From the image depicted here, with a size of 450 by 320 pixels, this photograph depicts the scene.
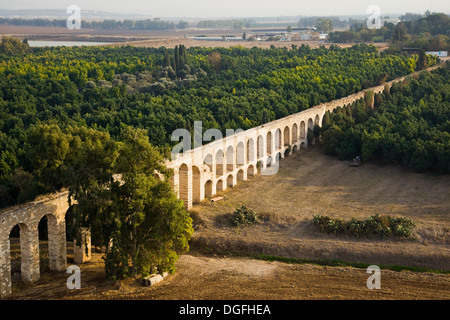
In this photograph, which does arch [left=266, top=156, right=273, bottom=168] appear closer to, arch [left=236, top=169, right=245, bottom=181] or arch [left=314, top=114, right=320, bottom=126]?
arch [left=236, top=169, right=245, bottom=181]

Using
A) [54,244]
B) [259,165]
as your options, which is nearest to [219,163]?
[259,165]

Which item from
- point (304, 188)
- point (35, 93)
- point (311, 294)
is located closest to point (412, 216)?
point (304, 188)

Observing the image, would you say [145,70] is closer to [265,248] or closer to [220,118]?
[220,118]

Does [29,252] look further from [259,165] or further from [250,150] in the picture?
[259,165]

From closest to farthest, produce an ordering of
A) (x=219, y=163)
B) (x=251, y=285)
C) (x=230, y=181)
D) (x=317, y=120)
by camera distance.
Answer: (x=251, y=285)
(x=219, y=163)
(x=230, y=181)
(x=317, y=120)

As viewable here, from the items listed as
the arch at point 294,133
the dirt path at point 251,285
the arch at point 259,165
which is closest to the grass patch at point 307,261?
the dirt path at point 251,285

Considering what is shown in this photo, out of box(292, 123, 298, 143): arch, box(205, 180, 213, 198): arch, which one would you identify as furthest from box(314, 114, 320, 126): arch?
box(205, 180, 213, 198): arch

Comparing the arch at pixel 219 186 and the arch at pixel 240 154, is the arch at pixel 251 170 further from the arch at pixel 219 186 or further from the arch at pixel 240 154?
the arch at pixel 219 186

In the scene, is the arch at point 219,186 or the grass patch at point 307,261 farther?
the arch at point 219,186
